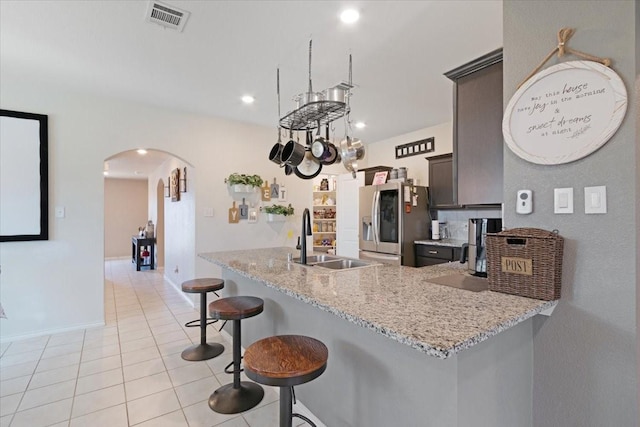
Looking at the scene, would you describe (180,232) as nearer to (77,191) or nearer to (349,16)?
(77,191)

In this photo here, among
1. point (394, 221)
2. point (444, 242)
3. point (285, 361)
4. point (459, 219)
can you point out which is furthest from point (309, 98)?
point (459, 219)

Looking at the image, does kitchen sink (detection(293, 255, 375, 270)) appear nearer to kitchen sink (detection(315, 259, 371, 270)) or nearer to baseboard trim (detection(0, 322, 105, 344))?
kitchen sink (detection(315, 259, 371, 270))

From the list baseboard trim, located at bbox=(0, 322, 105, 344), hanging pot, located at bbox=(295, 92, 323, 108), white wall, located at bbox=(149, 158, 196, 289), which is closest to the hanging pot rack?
hanging pot, located at bbox=(295, 92, 323, 108)

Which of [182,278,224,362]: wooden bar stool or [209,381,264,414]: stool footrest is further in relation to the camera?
[182,278,224,362]: wooden bar stool

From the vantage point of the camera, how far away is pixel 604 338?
128cm

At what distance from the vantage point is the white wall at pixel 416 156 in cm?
460

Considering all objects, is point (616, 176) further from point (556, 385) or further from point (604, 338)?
point (556, 385)

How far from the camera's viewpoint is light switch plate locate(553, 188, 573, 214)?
1368 mm

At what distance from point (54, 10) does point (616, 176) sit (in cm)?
321

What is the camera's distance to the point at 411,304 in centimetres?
132

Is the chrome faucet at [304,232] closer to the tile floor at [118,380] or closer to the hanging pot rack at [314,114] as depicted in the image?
the hanging pot rack at [314,114]

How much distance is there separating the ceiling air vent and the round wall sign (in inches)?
82.4

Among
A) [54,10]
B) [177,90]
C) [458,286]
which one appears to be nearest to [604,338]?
[458,286]

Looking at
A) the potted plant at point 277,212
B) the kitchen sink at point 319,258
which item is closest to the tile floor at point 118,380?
the kitchen sink at point 319,258
